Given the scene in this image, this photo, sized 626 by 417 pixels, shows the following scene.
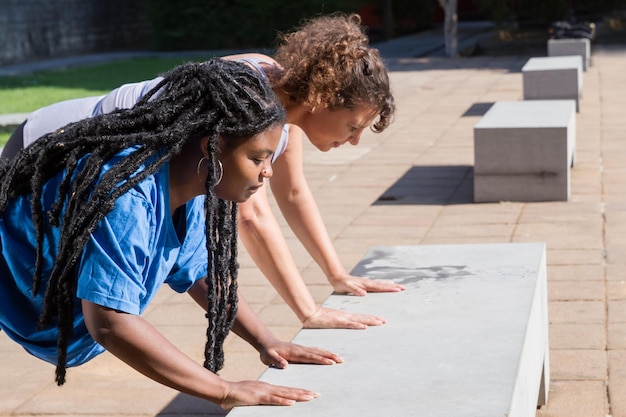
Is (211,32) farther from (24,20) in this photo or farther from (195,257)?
(195,257)

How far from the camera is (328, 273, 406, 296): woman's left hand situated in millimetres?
3578

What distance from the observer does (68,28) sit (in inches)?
1084

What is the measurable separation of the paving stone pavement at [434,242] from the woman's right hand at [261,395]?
1.49 feet

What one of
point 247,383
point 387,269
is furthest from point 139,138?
point 387,269

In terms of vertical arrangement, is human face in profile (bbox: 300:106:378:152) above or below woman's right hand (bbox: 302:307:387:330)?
above

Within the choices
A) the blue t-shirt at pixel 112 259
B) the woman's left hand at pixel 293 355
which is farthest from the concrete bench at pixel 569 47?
the blue t-shirt at pixel 112 259

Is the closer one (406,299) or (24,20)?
(406,299)

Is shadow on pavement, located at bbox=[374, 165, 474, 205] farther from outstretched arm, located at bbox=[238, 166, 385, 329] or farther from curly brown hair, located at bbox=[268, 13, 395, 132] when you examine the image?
curly brown hair, located at bbox=[268, 13, 395, 132]

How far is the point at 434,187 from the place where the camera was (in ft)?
27.5

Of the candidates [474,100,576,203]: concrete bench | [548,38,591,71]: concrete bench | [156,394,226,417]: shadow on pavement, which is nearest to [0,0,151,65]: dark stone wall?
[548,38,591,71]: concrete bench

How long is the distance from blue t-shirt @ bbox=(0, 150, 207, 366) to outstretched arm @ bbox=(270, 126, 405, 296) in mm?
892

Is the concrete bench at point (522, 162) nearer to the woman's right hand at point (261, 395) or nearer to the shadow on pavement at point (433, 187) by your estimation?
the shadow on pavement at point (433, 187)

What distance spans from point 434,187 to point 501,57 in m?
14.6

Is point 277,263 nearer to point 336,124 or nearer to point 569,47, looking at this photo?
point 336,124
